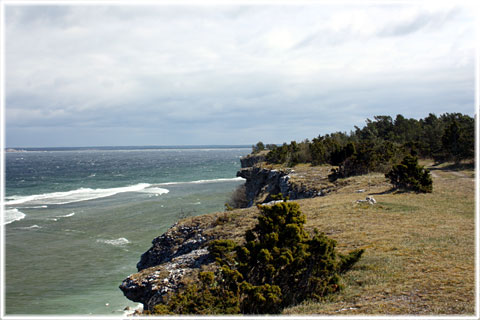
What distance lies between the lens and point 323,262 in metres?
9.87

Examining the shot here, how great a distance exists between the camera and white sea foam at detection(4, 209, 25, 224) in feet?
140

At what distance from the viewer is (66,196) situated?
64.0m

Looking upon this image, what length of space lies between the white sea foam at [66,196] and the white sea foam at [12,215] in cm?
697

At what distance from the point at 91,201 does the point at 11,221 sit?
616 inches

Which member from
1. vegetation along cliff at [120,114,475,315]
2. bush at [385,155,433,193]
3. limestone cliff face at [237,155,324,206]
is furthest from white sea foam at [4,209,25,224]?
bush at [385,155,433,193]

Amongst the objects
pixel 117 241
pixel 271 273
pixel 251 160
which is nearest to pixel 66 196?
pixel 251 160

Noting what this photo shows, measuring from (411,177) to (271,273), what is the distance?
16.4 metres

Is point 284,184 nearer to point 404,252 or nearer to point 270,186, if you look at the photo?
point 270,186

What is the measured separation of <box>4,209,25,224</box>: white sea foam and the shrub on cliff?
1629 inches

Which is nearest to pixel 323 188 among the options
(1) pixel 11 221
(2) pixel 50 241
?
(2) pixel 50 241

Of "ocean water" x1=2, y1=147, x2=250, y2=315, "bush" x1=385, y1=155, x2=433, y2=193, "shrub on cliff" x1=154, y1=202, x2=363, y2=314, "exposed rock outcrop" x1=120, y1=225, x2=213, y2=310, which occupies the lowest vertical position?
"ocean water" x1=2, y1=147, x2=250, y2=315

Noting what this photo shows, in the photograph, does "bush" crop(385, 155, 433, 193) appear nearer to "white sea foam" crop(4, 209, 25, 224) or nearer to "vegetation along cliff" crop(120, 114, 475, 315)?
"vegetation along cliff" crop(120, 114, 475, 315)

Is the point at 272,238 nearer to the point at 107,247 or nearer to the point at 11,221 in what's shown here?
the point at 107,247

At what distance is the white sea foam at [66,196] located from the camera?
2284 inches
